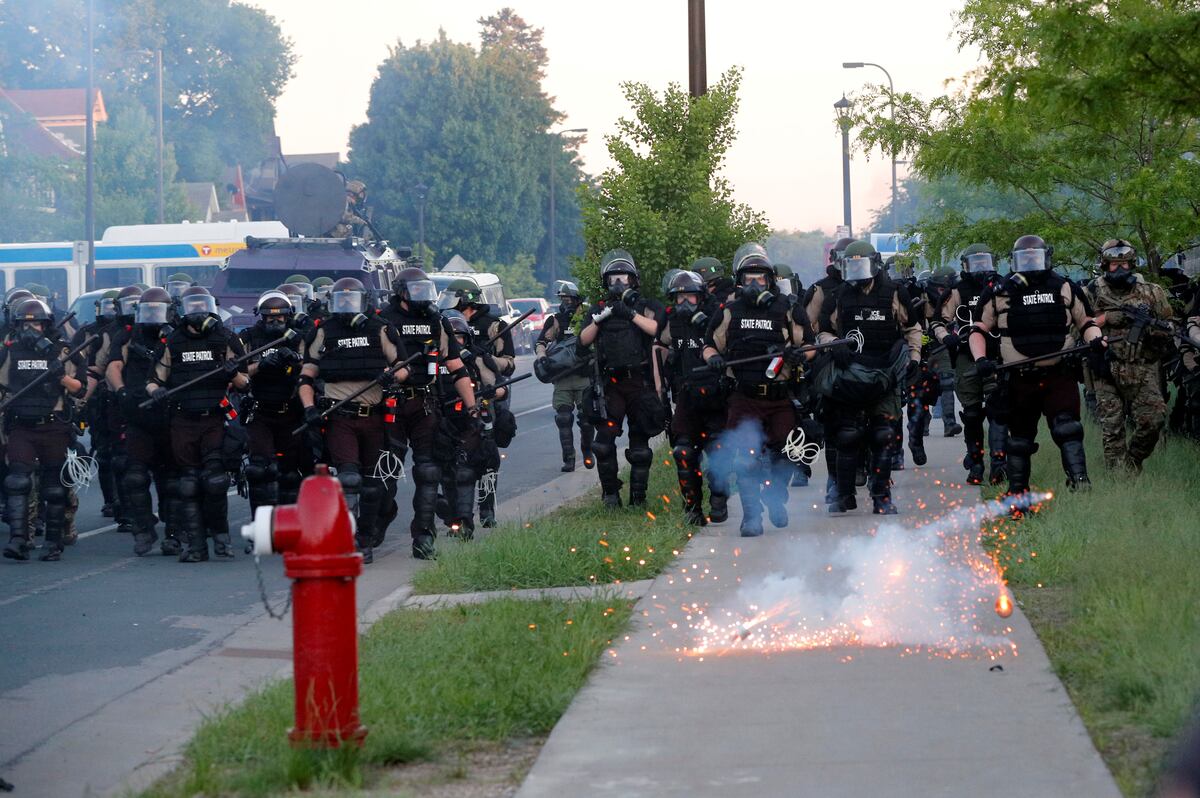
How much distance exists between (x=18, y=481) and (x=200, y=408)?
4.83ft

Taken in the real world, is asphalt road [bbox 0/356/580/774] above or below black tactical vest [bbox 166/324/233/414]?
below

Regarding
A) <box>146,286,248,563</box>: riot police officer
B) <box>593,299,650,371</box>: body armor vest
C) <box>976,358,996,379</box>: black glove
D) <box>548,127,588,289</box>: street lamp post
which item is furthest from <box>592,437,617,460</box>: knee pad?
<box>548,127,588,289</box>: street lamp post

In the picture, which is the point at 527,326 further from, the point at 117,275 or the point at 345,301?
the point at 345,301

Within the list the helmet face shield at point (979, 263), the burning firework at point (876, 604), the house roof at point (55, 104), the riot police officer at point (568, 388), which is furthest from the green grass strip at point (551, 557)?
the house roof at point (55, 104)

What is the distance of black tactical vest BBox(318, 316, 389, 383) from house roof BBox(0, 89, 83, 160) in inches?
2327

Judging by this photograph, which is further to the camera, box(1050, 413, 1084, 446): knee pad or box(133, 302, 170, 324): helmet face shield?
box(133, 302, 170, 324): helmet face shield

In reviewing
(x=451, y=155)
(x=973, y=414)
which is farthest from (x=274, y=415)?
(x=451, y=155)

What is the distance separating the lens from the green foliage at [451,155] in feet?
248

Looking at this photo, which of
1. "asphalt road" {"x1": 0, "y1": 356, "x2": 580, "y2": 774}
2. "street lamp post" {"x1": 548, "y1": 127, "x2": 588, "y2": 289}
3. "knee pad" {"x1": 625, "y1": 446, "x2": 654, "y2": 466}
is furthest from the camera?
"street lamp post" {"x1": 548, "y1": 127, "x2": 588, "y2": 289}

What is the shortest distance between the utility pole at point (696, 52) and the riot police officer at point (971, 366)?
3997mm

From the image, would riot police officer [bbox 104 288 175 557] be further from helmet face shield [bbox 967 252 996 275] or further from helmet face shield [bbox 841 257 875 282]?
helmet face shield [bbox 967 252 996 275]

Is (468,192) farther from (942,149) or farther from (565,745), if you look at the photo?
(565,745)

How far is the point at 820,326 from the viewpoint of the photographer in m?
12.9

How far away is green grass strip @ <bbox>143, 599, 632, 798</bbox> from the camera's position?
562 cm
